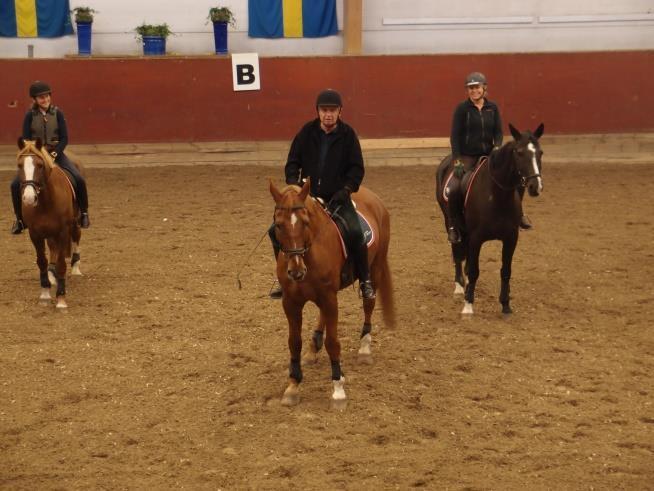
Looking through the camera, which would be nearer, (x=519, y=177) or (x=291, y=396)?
(x=291, y=396)

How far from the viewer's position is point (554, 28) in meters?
20.4

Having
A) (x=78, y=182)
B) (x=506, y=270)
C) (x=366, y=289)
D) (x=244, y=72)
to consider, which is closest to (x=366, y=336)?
(x=366, y=289)

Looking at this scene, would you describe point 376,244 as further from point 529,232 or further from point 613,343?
point 529,232

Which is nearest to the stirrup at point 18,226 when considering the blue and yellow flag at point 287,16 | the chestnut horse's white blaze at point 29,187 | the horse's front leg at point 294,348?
the chestnut horse's white blaze at point 29,187

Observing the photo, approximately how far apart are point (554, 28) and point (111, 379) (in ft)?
50.9

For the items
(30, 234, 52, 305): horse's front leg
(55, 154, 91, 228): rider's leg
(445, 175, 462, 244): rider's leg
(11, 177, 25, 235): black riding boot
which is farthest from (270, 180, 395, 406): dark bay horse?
(11, 177, 25, 235): black riding boot

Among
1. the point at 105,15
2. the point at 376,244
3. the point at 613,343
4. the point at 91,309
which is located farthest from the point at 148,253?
the point at 105,15

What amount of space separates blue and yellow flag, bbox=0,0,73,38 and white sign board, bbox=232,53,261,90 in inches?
153

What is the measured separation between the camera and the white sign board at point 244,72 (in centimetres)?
1847

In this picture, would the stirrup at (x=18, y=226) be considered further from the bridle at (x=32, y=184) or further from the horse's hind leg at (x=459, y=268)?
the horse's hind leg at (x=459, y=268)

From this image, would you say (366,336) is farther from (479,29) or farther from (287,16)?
(479,29)

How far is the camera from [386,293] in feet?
27.9

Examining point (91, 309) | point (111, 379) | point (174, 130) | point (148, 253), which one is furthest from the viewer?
point (174, 130)

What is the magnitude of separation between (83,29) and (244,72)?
3.60 m
